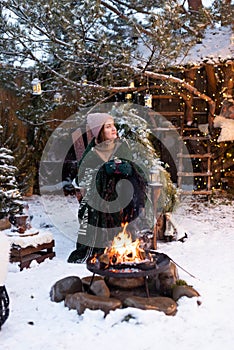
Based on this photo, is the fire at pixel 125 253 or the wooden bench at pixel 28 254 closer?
the fire at pixel 125 253

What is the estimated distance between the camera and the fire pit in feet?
11.4

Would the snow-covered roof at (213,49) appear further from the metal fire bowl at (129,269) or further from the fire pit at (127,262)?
the metal fire bowl at (129,269)

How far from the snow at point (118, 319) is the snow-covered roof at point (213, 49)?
452 cm

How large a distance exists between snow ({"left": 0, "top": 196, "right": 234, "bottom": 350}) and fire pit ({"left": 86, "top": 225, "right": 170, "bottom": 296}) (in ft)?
1.03

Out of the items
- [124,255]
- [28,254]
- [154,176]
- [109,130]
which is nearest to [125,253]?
[124,255]

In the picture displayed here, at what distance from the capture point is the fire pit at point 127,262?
11.4 ft

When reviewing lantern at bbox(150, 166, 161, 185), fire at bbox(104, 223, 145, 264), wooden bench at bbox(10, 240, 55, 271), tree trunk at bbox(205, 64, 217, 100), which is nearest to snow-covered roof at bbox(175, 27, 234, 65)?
tree trunk at bbox(205, 64, 217, 100)

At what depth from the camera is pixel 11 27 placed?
606 centimetres

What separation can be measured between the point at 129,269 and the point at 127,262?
0.56 ft

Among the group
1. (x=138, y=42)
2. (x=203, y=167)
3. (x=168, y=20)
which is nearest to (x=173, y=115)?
(x=203, y=167)

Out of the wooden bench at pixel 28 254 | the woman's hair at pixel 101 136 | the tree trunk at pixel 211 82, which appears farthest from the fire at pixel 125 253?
the tree trunk at pixel 211 82

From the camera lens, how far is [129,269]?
3539 mm

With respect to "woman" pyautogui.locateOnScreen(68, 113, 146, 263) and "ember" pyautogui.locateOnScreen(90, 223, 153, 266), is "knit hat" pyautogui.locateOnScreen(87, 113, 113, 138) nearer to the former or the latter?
"woman" pyautogui.locateOnScreen(68, 113, 146, 263)

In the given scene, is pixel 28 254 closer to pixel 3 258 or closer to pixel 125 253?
pixel 125 253
